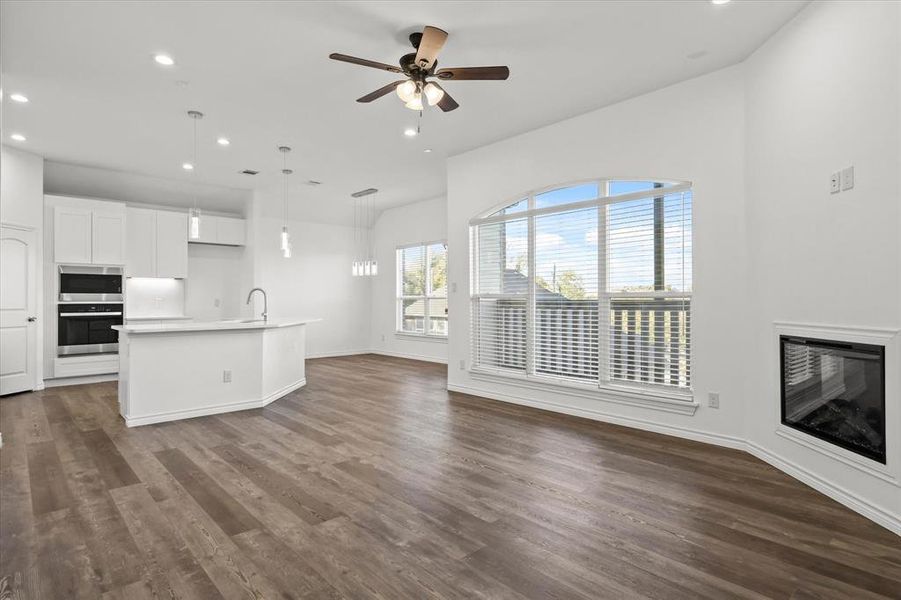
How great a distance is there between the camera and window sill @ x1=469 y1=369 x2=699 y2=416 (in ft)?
13.1

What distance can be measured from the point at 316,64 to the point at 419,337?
601 centimetres

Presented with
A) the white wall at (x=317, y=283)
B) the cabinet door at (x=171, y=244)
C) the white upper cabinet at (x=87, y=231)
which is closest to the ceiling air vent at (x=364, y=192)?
the white wall at (x=317, y=283)

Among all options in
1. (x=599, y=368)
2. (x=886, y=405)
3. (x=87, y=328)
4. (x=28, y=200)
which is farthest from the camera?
(x=87, y=328)

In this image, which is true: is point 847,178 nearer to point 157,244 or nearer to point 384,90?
point 384,90

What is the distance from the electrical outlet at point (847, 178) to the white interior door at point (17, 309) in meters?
8.40

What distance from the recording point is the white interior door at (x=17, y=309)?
5680 millimetres

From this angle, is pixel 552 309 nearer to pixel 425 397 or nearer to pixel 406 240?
pixel 425 397

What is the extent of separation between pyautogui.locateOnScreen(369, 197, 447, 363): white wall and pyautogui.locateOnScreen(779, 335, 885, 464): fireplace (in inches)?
232

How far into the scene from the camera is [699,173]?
3.94m

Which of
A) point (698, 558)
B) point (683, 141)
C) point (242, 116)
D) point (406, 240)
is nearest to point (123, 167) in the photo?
point (242, 116)

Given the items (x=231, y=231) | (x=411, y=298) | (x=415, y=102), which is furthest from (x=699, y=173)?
(x=231, y=231)

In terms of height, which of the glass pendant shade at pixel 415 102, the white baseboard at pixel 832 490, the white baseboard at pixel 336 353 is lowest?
the white baseboard at pixel 832 490

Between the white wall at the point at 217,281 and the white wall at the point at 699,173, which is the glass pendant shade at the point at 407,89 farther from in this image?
the white wall at the point at 217,281

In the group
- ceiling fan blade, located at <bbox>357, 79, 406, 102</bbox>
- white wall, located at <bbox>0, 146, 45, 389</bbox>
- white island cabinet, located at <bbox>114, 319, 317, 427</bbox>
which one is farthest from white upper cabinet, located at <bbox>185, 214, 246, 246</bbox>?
ceiling fan blade, located at <bbox>357, 79, 406, 102</bbox>
